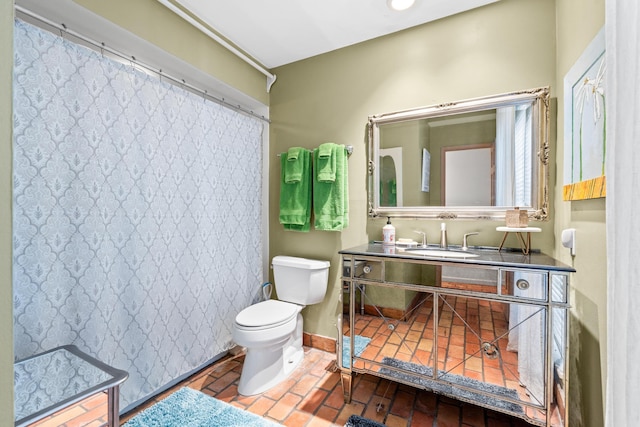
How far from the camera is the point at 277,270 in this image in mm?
2283

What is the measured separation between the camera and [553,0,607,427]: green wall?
107 cm

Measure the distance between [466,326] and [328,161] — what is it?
4.57 ft

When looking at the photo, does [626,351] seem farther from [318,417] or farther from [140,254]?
[140,254]

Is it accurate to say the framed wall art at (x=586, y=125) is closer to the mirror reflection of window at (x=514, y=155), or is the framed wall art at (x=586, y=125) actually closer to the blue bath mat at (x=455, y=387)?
the mirror reflection of window at (x=514, y=155)

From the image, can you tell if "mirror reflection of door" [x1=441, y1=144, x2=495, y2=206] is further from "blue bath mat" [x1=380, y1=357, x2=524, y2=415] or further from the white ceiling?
"blue bath mat" [x1=380, y1=357, x2=524, y2=415]

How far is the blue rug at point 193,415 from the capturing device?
151 centimetres

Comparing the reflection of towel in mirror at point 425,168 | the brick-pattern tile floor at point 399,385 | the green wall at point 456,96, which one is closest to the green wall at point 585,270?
the green wall at point 456,96

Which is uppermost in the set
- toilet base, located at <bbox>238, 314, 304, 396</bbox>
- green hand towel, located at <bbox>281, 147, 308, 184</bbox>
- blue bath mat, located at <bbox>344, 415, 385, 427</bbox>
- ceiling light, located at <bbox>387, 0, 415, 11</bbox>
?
ceiling light, located at <bbox>387, 0, 415, 11</bbox>

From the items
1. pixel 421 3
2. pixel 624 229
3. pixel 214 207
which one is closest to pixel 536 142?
pixel 421 3

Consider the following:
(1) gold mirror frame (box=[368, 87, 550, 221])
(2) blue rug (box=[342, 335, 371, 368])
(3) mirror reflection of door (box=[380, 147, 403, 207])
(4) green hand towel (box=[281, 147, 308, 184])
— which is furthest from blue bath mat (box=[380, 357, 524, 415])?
(4) green hand towel (box=[281, 147, 308, 184])

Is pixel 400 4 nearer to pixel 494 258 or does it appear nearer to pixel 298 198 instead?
pixel 298 198

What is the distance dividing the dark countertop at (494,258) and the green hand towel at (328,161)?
664mm

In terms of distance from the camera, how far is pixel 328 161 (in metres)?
2.15

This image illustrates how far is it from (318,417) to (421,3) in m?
2.57
